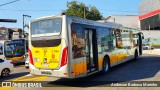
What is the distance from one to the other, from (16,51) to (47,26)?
47.6ft

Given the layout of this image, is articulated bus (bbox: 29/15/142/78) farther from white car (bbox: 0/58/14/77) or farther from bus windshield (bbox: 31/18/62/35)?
white car (bbox: 0/58/14/77)

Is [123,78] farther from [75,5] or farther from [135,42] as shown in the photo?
[75,5]

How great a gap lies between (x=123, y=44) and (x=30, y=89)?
9.44 metres

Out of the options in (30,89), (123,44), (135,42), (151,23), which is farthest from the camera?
(151,23)

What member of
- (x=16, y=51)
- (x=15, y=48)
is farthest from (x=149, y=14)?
(x=16, y=51)

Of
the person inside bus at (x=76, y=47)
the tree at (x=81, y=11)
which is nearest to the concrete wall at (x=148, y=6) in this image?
the tree at (x=81, y=11)

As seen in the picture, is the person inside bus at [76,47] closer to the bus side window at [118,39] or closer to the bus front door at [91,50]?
the bus front door at [91,50]

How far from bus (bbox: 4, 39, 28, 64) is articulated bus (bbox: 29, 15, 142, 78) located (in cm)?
1258

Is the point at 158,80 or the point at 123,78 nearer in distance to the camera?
the point at 158,80

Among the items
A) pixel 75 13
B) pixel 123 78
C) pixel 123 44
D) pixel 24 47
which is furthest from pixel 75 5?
pixel 123 78

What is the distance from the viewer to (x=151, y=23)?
77438 mm

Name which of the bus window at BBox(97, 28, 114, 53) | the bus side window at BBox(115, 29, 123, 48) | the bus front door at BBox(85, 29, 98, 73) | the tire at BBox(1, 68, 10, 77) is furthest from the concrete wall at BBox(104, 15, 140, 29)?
the bus front door at BBox(85, 29, 98, 73)

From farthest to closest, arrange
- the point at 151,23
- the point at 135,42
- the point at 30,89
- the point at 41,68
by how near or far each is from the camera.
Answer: the point at 151,23, the point at 135,42, the point at 41,68, the point at 30,89

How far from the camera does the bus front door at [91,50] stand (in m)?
13.4
